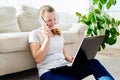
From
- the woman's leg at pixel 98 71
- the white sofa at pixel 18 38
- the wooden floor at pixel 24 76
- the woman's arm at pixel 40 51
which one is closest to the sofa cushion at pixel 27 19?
the white sofa at pixel 18 38

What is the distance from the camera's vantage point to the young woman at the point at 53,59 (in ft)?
5.22

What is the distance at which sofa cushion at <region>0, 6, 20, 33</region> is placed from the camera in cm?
287

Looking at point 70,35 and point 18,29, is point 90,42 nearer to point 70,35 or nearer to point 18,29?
point 70,35

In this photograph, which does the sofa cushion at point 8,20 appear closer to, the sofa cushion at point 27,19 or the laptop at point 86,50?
the sofa cushion at point 27,19

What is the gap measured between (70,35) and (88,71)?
3.81 feet

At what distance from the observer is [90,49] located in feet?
5.26

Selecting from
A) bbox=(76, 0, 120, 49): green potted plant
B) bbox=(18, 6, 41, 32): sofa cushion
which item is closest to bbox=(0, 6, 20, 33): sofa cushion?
bbox=(18, 6, 41, 32): sofa cushion

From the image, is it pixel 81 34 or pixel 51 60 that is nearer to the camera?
pixel 51 60

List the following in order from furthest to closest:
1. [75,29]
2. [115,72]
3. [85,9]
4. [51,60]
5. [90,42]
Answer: [85,9] < [75,29] < [115,72] < [51,60] < [90,42]

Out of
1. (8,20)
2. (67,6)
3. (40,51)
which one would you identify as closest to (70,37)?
(8,20)

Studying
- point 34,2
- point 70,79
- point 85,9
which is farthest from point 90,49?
point 85,9

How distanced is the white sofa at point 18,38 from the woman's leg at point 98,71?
0.86 meters

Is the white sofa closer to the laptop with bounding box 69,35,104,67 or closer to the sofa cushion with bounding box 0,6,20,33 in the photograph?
the sofa cushion with bounding box 0,6,20,33

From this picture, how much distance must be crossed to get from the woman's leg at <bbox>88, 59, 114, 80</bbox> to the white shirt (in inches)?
9.3
